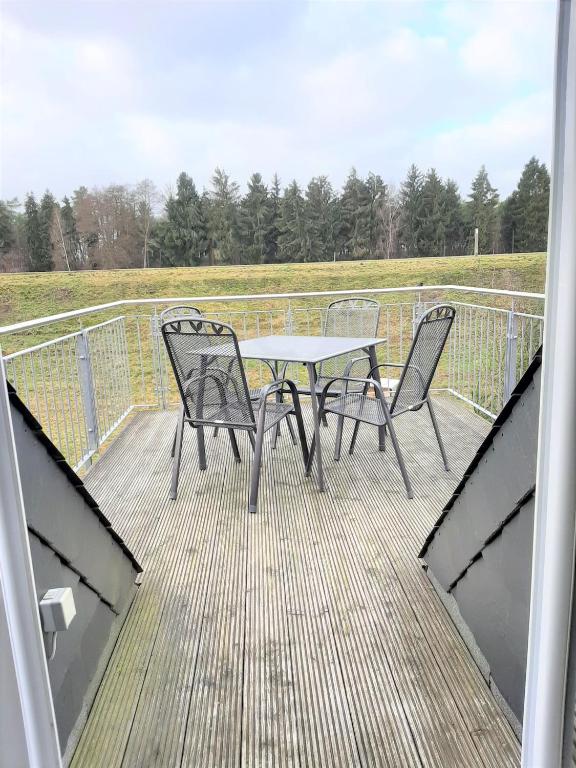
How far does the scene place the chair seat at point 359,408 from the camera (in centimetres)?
281

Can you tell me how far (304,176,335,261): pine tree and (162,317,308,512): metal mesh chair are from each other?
8.65 meters

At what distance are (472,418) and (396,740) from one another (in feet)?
10.5

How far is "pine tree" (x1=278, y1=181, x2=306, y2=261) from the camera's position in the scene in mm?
11091

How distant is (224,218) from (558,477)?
39.5ft

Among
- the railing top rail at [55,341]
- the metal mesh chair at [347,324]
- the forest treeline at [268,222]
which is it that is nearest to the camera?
the forest treeline at [268,222]

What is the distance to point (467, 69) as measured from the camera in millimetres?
1164

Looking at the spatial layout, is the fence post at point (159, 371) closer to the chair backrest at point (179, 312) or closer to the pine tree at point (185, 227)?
the chair backrest at point (179, 312)

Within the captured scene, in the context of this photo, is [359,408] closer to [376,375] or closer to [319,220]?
[376,375]

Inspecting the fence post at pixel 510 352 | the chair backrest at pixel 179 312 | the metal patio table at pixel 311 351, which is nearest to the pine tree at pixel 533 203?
the metal patio table at pixel 311 351

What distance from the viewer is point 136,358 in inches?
201

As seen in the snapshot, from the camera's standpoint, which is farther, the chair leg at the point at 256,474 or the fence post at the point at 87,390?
the fence post at the point at 87,390

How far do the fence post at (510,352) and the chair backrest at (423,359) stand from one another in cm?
99

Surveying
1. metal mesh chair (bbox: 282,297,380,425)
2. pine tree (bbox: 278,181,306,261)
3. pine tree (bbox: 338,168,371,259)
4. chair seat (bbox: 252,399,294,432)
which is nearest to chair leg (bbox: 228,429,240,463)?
chair seat (bbox: 252,399,294,432)

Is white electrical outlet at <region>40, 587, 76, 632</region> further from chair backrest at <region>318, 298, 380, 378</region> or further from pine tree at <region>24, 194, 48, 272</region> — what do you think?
chair backrest at <region>318, 298, 380, 378</region>
